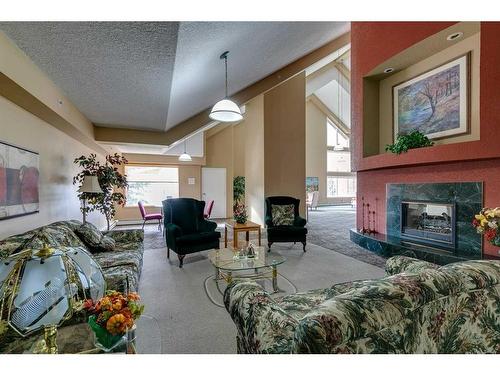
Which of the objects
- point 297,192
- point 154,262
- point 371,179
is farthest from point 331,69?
point 154,262

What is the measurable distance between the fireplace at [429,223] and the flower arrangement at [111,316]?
13.9ft

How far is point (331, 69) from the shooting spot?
10.3 metres

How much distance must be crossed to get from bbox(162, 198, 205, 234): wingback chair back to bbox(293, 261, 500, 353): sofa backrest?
361 centimetres

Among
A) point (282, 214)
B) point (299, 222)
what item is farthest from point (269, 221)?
point (299, 222)

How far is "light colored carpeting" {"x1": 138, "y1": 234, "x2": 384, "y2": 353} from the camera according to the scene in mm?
1952

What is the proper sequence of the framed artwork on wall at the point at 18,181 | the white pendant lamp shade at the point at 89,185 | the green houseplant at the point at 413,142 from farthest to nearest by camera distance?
the white pendant lamp shade at the point at 89,185, the green houseplant at the point at 413,142, the framed artwork on wall at the point at 18,181

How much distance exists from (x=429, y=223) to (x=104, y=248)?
4.78m

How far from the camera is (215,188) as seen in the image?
366 inches

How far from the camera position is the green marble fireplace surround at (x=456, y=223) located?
3381 mm

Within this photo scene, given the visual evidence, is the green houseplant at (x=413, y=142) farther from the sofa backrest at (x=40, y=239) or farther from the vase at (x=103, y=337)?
the sofa backrest at (x=40, y=239)

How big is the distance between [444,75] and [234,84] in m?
3.41

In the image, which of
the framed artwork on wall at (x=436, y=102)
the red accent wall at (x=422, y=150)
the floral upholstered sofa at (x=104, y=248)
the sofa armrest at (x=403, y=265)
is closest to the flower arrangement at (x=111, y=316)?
the floral upholstered sofa at (x=104, y=248)

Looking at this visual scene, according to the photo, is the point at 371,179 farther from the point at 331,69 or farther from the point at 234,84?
the point at 331,69

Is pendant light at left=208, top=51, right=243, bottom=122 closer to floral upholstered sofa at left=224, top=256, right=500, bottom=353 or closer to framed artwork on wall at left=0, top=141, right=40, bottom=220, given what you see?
framed artwork on wall at left=0, top=141, right=40, bottom=220
